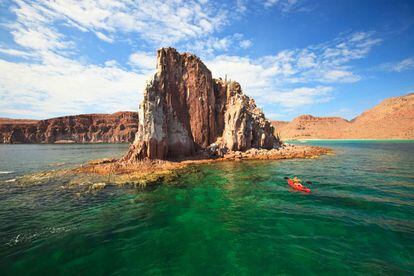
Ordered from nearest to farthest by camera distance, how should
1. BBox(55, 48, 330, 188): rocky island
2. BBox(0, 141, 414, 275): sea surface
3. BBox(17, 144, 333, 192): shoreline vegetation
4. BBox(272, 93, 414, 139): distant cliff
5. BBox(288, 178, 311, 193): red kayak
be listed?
BBox(0, 141, 414, 275): sea surface
BBox(288, 178, 311, 193): red kayak
BBox(17, 144, 333, 192): shoreline vegetation
BBox(55, 48, 330, 188): rocky island
BBox(272, 93, 414, 139): distant cliff

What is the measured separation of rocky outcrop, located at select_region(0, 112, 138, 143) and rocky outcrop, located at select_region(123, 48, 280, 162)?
121523mm

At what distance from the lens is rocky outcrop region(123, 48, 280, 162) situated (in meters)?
31.7

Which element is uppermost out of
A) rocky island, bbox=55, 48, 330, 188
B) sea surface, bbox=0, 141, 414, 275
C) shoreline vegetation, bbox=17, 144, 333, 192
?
rocky island, bbox=55, 48, 330, 188

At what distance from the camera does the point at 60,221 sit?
12922 mm

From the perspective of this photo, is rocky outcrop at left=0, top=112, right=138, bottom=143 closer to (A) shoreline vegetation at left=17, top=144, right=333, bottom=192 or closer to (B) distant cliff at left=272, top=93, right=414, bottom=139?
(B) distant cliff at left=272, top=93, right=414, bottom=139

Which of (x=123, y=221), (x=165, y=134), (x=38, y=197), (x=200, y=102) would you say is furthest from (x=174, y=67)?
(x=123, y=221)

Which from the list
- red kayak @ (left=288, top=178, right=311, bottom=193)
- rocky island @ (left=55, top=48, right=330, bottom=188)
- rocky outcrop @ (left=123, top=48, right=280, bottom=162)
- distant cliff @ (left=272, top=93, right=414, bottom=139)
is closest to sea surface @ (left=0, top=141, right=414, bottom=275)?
red kayak @ (left=288, top=178, right=311, bottom=193)

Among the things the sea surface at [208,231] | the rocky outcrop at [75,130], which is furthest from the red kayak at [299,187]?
the rocky outcrop at [75,130]

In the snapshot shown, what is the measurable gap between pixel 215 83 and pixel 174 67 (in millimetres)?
10105

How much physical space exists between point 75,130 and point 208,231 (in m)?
163

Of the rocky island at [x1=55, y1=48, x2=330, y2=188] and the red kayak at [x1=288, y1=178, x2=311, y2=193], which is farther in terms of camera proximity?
the rocky island at [x1=55, y1=48, x2=330, y2=188]

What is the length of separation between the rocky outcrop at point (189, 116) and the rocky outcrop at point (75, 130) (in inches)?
4784

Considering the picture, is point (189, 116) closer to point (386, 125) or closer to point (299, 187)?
point (299, 187)

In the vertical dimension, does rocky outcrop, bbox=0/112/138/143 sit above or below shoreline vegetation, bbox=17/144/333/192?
above
